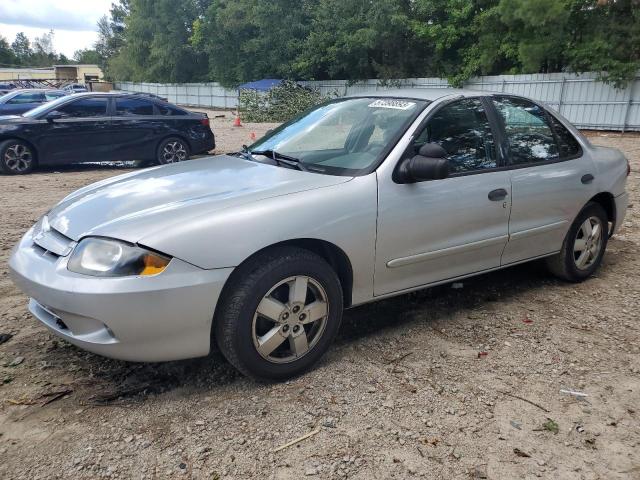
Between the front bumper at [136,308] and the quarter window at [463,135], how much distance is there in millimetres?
→ 1774

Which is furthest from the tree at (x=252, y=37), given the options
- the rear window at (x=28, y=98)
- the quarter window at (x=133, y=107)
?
the quarter window at (x=133, y=107)

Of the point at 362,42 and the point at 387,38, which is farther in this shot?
the point at 387,38

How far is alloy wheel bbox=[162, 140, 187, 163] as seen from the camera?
11633 millimetres

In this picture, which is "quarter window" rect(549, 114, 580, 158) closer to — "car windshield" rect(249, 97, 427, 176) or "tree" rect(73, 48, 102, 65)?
"car windshield" rect(249, 97, 427, 176)

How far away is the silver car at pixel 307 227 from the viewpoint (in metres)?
2.75

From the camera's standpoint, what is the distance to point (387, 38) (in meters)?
31.8

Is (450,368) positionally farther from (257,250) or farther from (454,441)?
(257,250)

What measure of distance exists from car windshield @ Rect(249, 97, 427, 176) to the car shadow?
46.1 inches

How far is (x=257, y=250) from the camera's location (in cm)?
290

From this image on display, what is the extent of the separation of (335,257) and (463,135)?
1.38 metres

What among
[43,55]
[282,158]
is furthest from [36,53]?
[282,158]

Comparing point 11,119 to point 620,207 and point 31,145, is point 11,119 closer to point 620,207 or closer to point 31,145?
point 31,145

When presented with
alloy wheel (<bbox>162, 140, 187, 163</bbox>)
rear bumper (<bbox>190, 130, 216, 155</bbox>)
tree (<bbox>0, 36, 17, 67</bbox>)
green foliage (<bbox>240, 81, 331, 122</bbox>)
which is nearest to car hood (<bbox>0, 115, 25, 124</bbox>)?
alloy wheel (<bbox>162, 140, 187, 163</bbox>)

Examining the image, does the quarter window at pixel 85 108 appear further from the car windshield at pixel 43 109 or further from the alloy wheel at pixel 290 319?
the alloy wheel at pixel 290 319
